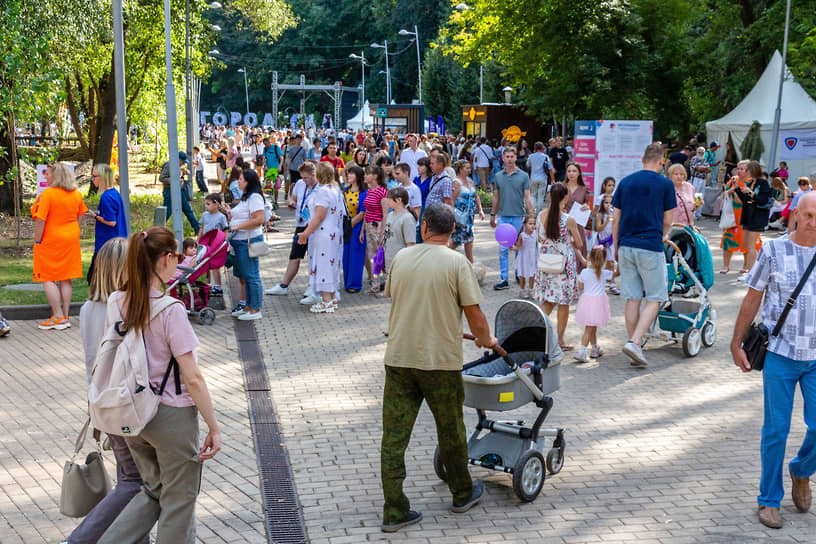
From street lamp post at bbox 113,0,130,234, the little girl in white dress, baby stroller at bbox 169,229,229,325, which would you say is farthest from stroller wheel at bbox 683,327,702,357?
street lamp post at bbox 113,0,130,234

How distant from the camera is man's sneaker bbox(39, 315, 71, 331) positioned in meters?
10.2

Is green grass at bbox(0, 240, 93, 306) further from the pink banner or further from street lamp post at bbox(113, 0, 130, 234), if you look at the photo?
the pink banner

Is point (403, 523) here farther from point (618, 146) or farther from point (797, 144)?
point (797, 144)

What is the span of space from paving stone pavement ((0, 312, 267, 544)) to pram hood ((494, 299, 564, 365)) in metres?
1.94

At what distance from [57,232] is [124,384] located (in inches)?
257

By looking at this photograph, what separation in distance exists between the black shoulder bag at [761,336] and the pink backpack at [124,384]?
3290 mm

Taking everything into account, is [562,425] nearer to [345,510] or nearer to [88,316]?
[345,510]

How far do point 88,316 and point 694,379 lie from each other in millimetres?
5876

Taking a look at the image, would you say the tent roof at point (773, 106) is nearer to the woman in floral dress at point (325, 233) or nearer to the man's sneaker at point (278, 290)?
the man's sneaker at point (278, 290)

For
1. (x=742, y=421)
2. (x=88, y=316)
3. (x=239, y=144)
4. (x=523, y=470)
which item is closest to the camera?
(x=88, y=316)

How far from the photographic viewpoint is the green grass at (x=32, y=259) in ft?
37.9

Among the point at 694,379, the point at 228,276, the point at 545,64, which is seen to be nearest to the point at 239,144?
the point at 545,64

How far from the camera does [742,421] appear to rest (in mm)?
7391

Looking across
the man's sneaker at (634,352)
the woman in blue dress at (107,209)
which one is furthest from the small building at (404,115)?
the man's sneaker at (634,352)
